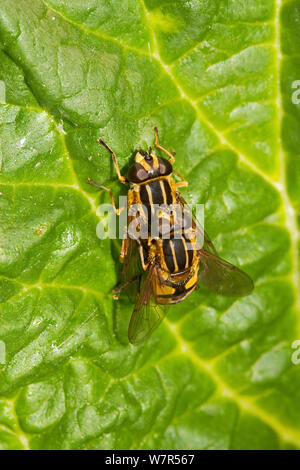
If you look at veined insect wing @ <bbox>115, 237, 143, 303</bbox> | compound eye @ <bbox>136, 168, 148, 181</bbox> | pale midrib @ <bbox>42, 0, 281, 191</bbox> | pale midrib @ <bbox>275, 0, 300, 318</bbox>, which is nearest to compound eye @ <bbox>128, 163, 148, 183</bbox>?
compound eye @ <bbox>136, 168, 148, 181</bbox>

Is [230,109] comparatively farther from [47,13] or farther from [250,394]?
[250,394]

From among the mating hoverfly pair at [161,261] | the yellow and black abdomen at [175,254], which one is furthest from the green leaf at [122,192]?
the yellow and black abdomen at [175,254]

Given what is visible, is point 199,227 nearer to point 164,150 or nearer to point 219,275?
point 219,275

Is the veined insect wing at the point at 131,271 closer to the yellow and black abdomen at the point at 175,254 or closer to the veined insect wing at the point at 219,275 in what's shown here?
the yellow and black abdomen at the point at 175,254

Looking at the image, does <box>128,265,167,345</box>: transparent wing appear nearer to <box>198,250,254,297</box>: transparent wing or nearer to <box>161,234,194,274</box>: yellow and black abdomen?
<box>161,234,194,274</box>: yellow and black abdomen

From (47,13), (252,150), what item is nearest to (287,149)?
(252,150)

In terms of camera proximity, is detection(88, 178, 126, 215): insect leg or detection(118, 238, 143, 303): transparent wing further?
detection(118, 238, 143, 303): transparent wing
